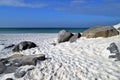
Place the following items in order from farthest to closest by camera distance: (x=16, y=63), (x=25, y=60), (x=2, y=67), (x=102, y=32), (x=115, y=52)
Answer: (x=102, y=32) → (x=16, y=63) → (x=25, y=60) → (x=115, y=52) → (x=2, y=67)

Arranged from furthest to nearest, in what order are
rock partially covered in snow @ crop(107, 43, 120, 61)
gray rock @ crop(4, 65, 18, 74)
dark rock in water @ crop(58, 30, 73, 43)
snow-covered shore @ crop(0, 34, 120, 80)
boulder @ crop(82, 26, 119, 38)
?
dark rock in water @ crop(58, 30, 73, 43), boulder @ crop(82, 26, 119, 38), rock partially covered in snow @ crop(107, 43, 120, 61), gray rock @ crop(4, 65, 18, 74), snow-covered shore @ crop(0, 34, 120, 80)

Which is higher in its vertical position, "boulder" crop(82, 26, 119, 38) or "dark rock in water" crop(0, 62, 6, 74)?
"boulder" crop(82, 26, 119, 38)

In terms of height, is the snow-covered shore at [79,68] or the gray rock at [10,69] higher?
the snow-covered shore at [79,68]

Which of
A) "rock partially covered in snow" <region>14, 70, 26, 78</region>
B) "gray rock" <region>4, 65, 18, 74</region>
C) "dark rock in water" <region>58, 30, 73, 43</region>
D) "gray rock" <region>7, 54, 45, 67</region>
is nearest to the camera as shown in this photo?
"rock partially covered in snow" <region>14, 70, 26, 78</region>

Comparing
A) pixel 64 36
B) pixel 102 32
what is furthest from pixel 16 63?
pixel 64 36

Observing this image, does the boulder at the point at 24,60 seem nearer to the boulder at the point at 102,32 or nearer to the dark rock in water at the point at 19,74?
the dark rock in water at the point at 19,74

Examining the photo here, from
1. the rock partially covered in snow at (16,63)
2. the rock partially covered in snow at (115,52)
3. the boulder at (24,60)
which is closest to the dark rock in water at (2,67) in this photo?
the rock partially covered in snow at (16,63)

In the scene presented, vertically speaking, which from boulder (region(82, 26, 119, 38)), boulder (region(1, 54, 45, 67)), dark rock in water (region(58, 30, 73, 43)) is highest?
boulder (region(82, 26, 119, 38))

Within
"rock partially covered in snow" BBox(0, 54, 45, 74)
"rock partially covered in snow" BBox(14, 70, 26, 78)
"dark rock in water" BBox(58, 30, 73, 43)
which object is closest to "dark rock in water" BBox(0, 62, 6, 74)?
"rock partially covered in snow" BBox(0, 54, 45, 74)

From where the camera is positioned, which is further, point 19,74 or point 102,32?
point 102,32

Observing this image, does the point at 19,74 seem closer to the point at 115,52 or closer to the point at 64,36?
the point at 115,52

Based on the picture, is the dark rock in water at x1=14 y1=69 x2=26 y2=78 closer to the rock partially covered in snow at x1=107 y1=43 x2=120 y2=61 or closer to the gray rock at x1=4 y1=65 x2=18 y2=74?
the gray rock at x1=4 y1=65 x2=18 y2=74

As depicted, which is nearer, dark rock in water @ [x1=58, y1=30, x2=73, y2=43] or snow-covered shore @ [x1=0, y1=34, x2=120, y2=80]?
snow-covered shore @ [x1=0, y1=34, x2=120, y2=80]

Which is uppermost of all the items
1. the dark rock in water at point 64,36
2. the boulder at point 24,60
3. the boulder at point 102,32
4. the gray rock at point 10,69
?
the boulder at point 102,32
